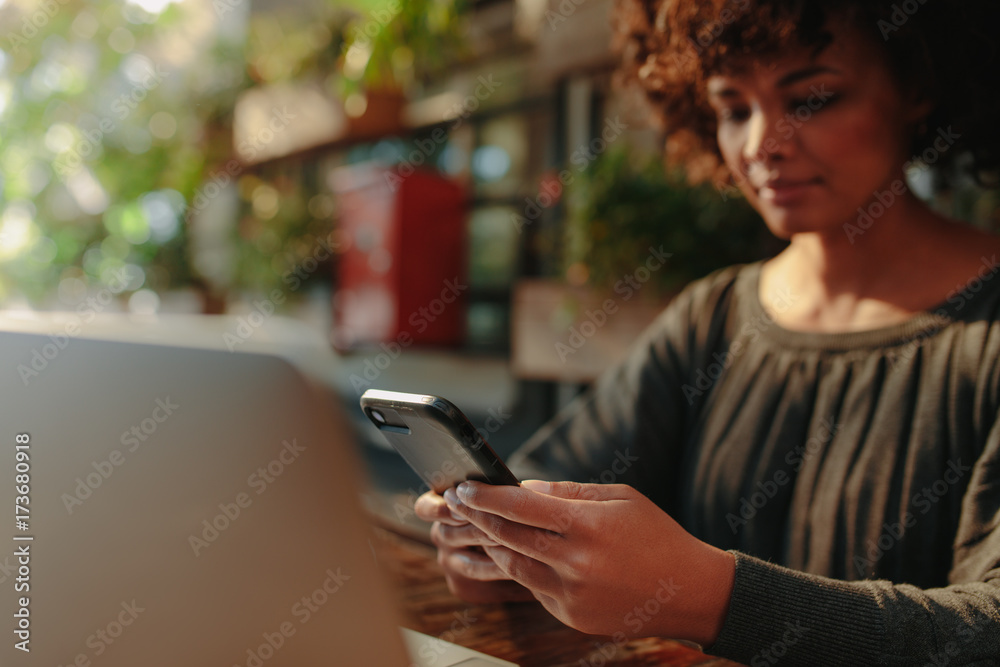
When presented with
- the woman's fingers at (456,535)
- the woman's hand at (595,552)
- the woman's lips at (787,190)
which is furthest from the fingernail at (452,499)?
the woman's lips at (787,190)

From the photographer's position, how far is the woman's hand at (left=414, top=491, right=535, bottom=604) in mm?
780

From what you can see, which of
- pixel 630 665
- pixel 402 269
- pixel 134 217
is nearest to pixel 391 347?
pixel 402 269

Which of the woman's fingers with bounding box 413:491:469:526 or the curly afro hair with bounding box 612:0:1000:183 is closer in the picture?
the woman's fingers with bounding box 413:491:469:526

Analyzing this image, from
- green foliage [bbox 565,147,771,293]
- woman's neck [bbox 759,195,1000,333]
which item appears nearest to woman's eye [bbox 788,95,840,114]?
woman's neck [bbox 759,195,1000,333]

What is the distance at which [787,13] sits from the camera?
0.94 metres

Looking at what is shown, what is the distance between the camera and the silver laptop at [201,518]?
1.34ft

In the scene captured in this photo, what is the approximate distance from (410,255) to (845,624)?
3.16 m

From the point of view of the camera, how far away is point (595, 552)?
0.56 m

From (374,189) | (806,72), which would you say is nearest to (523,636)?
(806,72)

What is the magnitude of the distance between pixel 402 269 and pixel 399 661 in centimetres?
328

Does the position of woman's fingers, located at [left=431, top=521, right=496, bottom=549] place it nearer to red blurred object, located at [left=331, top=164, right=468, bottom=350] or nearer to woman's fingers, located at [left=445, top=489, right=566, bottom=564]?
woman's fingers, located at [left=445, top=489, right=566, bottom=564]

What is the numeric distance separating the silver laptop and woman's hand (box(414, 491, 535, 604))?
323 mm

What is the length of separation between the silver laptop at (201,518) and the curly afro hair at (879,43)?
79 cm

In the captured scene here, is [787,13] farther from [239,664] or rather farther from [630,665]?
[239,664]
